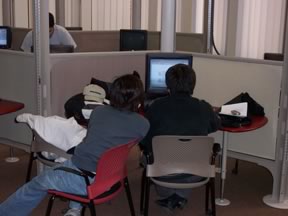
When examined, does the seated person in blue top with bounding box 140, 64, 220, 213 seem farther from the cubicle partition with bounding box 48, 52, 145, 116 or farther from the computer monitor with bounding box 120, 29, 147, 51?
the computer monitor with bounding box 120, 29, 147, 51

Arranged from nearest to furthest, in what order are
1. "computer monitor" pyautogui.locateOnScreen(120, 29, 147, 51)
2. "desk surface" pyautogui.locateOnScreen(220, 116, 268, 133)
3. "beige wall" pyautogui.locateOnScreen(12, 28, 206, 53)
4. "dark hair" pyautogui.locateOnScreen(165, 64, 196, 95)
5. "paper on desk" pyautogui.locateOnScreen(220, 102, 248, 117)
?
"dark hair" pyautogui.locateOnScreen(165, 64, 196, 95), "desk surface" pyautogui.locateOnScreen(220, 116, 268, 133), "paper on desk" pyautogui.locateOnScreen(220, 102, 248, 117), "computer monitor" pyautogui.locateOnScreen(120, 29, 147, 51), "beige wall" pyautogui.locateOnScreen(12, 28, 206, 53)

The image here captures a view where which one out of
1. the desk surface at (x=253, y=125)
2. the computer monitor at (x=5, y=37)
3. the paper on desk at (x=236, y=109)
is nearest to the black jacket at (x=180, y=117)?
the desk surface at (x=253, y=125)

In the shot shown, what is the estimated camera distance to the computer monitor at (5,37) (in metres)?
6.50

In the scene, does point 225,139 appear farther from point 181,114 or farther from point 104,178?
point 104,178

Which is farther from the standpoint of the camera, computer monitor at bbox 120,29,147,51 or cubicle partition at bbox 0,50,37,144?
computer monitor at bbox 120,29,147,51

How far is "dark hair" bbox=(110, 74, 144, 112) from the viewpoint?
2705 millimetres

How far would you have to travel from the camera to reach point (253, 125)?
3398 mm

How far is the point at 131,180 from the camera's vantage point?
418 cm

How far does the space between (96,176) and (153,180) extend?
50 centimetres

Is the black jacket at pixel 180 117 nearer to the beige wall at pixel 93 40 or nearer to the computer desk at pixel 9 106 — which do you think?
the computer desk at pixel 9 106

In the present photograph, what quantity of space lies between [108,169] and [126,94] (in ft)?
1.36

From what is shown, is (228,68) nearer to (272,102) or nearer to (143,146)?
(272,102)

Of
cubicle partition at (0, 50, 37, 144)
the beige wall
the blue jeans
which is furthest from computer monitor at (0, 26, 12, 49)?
the blue jeans

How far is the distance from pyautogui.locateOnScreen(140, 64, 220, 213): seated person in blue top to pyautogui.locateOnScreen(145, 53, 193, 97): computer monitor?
68 cm
